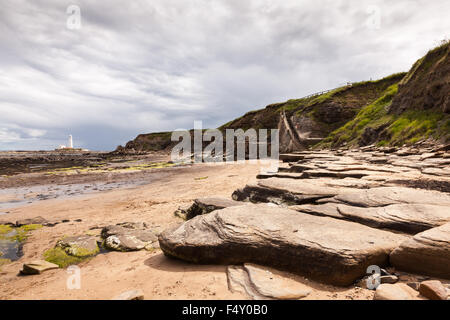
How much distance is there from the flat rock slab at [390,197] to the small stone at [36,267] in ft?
27.4

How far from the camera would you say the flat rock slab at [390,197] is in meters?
5.54

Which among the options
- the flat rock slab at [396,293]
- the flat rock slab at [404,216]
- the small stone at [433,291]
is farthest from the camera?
the flat rock slab at [404,216]

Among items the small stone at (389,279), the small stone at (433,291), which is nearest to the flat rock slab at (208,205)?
the small stone at (389,279)

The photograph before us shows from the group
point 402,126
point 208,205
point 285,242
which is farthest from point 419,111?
point 285,242

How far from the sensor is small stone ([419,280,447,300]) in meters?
2.85

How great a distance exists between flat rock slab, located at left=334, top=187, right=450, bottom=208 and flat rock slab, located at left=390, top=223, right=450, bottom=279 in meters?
1.92

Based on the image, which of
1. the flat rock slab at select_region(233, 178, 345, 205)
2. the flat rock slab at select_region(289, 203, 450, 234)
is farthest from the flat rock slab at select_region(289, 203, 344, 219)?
the flat rock slab at select_region(233, 178, 345, 205)

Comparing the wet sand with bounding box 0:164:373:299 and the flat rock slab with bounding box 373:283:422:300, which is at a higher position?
the flat rock slab with bounding box 373:283:422:300

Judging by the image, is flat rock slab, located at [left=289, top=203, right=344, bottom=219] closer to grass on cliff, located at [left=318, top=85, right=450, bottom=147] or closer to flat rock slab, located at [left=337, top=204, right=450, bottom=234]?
flat rock slab, located at [left=337, top=204, right=450, bottom=234]

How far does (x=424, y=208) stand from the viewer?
4.93 metres

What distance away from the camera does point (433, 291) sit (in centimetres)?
289

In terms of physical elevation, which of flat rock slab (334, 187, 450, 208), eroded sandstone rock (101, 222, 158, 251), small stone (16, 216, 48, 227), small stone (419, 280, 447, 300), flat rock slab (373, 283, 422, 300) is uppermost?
flat rock slab (334, 187, 450, 208)

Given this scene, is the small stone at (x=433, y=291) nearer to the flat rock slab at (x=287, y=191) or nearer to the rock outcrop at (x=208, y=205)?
the flat rock slab at (x=287, y=191)

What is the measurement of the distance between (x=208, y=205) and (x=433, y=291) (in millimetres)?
6760
